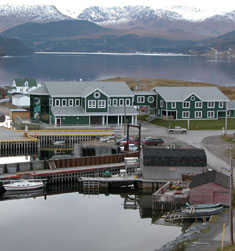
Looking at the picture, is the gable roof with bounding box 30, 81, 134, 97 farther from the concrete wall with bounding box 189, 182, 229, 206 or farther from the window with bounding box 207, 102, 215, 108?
the concrete wall with bounding box 189, 182, 229, 206

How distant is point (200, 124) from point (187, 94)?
6.21 m

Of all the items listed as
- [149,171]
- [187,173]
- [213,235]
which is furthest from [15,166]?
[213,235]

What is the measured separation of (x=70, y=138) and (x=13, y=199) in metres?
22.5

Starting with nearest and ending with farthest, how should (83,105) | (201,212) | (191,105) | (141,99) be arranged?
(201,212) → (83,105) → (191,105) → (141,99)

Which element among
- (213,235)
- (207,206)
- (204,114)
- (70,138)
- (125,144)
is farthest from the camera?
(204,114)

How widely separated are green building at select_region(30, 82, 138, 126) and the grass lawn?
13.0 ft

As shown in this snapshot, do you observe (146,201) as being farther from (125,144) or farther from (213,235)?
(125,144)

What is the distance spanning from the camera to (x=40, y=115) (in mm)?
73312

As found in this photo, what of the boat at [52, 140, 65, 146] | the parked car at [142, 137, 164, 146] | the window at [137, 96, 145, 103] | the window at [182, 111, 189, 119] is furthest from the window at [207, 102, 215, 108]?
the boat at [52, 140, 65, 146]

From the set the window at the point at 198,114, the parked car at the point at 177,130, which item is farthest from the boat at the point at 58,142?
the window at the point at 198,114

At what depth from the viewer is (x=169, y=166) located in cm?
4419

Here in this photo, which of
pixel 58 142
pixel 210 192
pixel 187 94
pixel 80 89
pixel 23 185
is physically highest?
pixel 80 89

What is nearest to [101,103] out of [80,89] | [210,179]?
[80,89]

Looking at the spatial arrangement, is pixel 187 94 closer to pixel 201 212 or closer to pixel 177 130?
pixel 177 130
